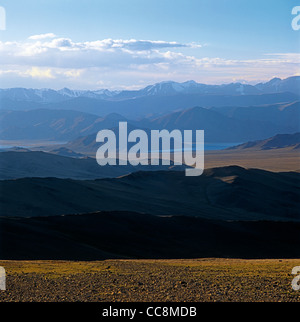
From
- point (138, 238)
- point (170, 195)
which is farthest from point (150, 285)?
point (170, 195)

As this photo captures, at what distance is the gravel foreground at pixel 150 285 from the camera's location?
20422mm

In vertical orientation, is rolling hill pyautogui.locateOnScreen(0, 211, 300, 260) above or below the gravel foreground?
below

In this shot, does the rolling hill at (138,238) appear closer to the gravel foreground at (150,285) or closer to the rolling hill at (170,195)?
the gravel foreground at (150,285)

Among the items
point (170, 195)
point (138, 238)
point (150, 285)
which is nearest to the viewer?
point (150, 285)

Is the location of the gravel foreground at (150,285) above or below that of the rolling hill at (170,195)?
above

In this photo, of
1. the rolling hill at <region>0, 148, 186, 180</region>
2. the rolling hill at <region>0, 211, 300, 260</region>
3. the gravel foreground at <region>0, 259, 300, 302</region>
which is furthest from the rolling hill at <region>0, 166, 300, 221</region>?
the rolling hill at <region>0, 148, 186, 180</region>

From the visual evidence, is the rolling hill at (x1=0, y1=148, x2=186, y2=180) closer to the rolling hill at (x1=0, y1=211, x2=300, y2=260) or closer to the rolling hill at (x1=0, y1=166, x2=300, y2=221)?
the rolling hill at (x1=0, y1=166, x2=300, y2=221)

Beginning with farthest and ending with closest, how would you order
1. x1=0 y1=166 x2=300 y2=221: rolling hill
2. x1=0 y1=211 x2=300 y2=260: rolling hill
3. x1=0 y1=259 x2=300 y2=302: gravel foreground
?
x1=0 y1=166 x2=300 y2=221: rolling hill
x1=0 y1=211 x2=300 y2=260: rolling hill
x1=0 y1=259 x2=300 y2=302: gravel foreground

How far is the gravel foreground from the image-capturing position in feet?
67.0

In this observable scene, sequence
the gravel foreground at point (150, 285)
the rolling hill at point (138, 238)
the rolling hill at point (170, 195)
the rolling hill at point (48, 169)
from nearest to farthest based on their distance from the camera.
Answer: the gravel foreground at point (150, 285), the rolling hill at point (138, 238), the rolling hill at point (170, 195), the rolling hill at point (48, 169)

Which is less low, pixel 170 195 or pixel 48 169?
pixel 170 195

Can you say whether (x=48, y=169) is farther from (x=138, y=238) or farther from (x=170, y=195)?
(x=138, y=238)

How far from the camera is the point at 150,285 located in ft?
75.9

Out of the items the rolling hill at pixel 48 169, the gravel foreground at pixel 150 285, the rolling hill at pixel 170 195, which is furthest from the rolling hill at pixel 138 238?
the rolling hill at pixel 48 169
